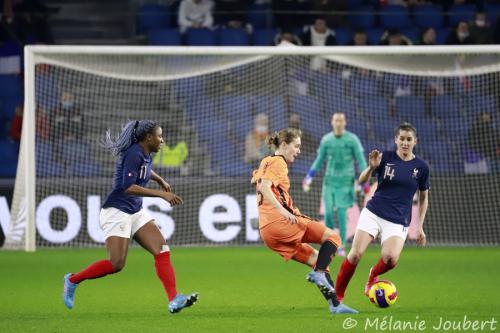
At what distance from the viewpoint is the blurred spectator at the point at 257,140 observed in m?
16.4

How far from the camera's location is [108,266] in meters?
8.50

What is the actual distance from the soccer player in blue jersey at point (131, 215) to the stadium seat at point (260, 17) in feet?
34.2

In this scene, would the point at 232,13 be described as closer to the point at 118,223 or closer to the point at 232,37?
the point at 232,37

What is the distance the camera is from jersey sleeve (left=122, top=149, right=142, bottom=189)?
8.30m

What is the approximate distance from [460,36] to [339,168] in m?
5.25

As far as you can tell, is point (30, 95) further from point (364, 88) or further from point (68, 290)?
point (68, 290)

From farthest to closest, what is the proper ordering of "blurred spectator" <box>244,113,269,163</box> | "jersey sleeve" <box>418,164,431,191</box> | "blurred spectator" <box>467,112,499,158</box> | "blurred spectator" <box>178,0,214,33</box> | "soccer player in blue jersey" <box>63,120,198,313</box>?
"blurred spectator" <box>178,0,214,33</box>, "blurred spectator" <box>244,113,269,163</box>, "blurred spectator" <box>467,112,499,158</box>, "jersey sleeve" <box>418,164,431,191</box>, "soccer player in blue jersey" <box>63,120,198,313</box>

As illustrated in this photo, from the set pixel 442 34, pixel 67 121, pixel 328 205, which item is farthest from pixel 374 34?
pixel 67 121

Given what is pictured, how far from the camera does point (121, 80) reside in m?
16.9

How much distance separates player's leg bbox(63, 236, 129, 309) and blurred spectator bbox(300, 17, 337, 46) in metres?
10.2

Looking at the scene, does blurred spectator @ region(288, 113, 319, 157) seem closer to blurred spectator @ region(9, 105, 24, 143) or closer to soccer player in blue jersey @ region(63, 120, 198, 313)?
blurred spectator @ region(9, 105, 24, 143)

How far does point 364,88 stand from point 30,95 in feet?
17.9

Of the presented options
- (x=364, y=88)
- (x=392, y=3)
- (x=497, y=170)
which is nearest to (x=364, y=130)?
(x=364, y=88)

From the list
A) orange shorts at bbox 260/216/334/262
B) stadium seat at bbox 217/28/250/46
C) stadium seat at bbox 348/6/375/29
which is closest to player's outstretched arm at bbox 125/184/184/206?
orange shorts at bbox 260/216/334/262
